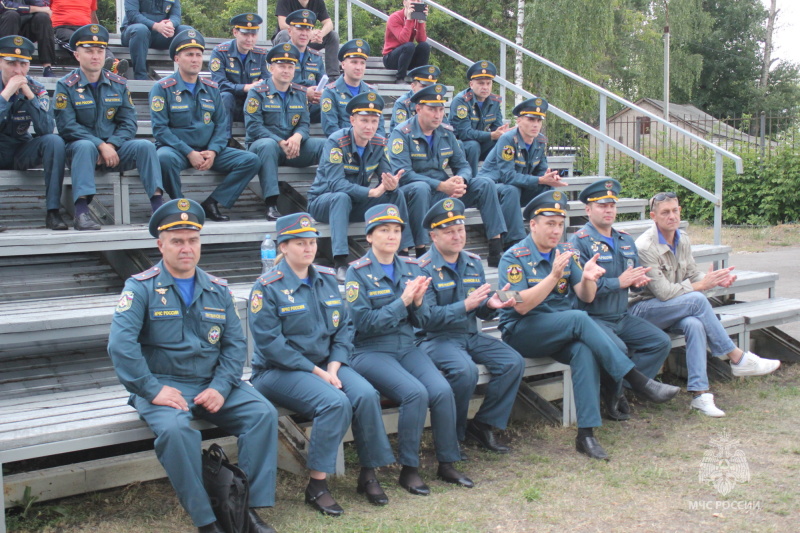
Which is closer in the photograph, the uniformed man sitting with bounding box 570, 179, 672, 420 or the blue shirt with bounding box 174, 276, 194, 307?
the blue shirt with bounding box 174, 276, 194, 307

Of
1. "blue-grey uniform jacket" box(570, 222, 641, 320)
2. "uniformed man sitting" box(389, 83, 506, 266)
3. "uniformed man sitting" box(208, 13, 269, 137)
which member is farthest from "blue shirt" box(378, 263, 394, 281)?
"uniformed man sitting" box(208, 13, 269, 137)

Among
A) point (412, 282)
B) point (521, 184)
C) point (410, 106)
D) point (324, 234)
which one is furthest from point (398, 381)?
point (410, 106)

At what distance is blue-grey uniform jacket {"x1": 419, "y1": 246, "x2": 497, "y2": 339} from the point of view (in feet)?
16.9

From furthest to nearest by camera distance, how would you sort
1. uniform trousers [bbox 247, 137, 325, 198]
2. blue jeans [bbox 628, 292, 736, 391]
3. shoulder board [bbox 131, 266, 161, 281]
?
uniform trousers [bbox 247, 137, 325, 198]
blue jeans [bbox 628, 292, 736, 391]
shoulder board [bbox 131, 266, 161, 281]

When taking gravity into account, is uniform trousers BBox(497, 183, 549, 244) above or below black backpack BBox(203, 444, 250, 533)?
above

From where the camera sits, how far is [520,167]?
7.59m

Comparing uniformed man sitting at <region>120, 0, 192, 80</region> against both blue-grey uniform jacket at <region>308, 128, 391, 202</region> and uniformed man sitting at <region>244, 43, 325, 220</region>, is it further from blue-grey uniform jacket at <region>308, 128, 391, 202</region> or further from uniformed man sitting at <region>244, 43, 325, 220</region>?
blue-grey uniform jacket at <region>308, 128, 391, 202</region>

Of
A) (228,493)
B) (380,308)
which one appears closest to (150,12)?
(380,308)

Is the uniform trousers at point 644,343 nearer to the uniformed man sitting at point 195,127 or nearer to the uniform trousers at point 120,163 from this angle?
the uniformed man sitting at point 195,127

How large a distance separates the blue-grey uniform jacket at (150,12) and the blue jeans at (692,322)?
18.7 ft

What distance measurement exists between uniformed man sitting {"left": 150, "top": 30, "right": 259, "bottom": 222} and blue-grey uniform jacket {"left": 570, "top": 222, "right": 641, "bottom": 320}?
2688 millimetres

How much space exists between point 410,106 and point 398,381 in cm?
406

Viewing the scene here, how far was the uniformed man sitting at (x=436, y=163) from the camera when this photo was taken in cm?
693

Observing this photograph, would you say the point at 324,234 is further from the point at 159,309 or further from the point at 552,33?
the point at 552,33
